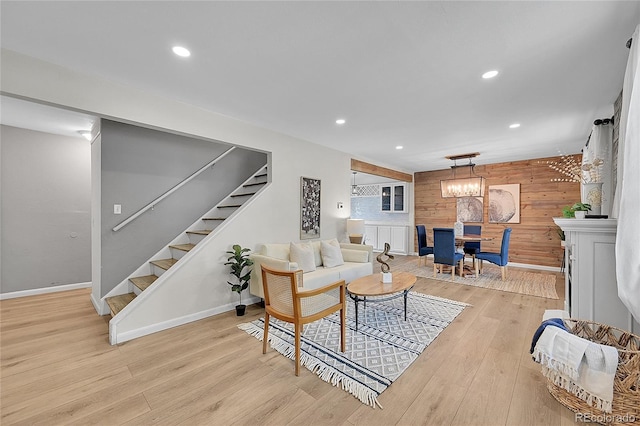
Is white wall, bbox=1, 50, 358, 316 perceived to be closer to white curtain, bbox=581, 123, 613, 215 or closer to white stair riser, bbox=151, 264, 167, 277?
white stair riser, bbox=151, 264, 167, 277

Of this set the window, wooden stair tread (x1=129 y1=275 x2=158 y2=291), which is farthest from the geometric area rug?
the window

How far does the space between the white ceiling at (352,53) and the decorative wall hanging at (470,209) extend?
348 cm

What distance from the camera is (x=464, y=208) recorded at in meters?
7.02

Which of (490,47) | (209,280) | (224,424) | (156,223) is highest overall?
(490,47)

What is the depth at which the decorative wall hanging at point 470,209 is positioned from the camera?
6783 mm

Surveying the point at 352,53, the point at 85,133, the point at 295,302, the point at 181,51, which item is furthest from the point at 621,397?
the point at 85,133

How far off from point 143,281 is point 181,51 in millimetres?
2817

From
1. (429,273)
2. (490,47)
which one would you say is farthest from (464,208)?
(490,47)

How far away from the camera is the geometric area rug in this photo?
2.04 meters

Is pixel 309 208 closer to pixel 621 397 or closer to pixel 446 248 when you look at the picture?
pixel 446 248

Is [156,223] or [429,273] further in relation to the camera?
[429,273]

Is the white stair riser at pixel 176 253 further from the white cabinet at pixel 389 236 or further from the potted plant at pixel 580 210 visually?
the white cabinet at pixel 389 236

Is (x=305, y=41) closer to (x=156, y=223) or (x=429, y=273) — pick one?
(x=156, y=223)

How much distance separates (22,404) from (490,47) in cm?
414
